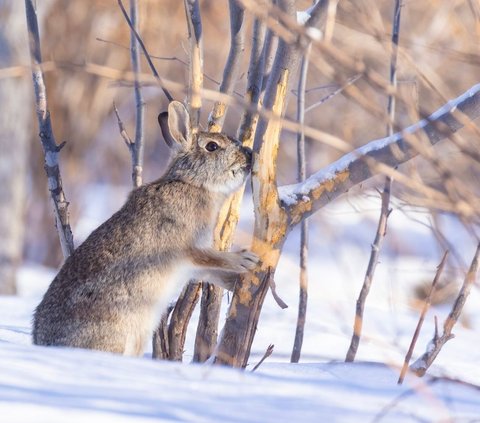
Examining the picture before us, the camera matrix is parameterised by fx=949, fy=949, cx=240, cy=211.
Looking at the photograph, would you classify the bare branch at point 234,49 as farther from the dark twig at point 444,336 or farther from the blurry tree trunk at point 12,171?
the blurry tree trunk at point 12,171

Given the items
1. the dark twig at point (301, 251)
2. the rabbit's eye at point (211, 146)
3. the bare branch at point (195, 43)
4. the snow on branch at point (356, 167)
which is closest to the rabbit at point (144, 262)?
the rabbit's eye at point (211, 146)

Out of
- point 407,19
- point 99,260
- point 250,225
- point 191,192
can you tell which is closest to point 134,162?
point 191,192

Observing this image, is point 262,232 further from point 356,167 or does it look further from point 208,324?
point 208,324

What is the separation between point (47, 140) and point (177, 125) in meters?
0.56

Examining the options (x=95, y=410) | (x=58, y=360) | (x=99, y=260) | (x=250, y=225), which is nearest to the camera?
(x=95, y=410)

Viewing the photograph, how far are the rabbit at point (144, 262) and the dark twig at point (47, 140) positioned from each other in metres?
0.35

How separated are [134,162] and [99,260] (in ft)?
2.17

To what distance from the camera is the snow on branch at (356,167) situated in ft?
10.7

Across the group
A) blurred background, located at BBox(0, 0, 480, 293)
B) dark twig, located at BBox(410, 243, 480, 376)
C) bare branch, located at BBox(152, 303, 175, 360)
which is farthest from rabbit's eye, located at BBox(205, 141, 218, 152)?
blurred background, located at BBox(0, 0, 480, 293)

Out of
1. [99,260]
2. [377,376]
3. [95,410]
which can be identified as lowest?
[95,410]

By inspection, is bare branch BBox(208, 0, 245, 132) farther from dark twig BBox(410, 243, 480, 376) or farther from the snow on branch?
dark twig BBox(410, 243, 480, 376)

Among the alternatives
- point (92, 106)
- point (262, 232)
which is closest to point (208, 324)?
point (262, 232)

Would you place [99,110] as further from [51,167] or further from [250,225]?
[51,167]

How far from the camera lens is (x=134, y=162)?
4250 millimetres
